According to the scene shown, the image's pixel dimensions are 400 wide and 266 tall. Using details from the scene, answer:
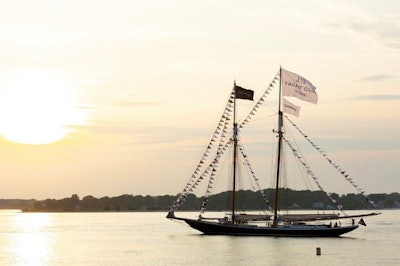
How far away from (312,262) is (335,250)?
53.9 feet

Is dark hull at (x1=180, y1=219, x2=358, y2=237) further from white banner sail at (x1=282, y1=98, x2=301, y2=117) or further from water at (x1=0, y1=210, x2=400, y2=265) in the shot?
white banner sail at (x1=282, y1=98, x2=301, y2=117)

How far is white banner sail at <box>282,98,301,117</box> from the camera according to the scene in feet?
420

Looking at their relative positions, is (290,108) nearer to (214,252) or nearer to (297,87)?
(297,87)

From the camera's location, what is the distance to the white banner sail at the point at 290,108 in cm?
12800

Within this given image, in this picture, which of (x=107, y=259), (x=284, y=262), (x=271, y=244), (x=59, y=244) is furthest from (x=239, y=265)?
(x=59, y=244)

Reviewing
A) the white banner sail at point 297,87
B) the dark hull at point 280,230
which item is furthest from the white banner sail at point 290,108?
the dark hull at point 280,230

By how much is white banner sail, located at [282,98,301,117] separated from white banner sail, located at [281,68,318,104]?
1994mm

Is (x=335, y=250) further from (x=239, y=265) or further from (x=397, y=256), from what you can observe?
(x=239, y=265)

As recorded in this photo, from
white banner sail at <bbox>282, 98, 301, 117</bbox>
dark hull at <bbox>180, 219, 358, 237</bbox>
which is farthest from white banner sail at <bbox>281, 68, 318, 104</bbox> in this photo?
dark hull at <bbox>180, 219, 358, 237</bbox>

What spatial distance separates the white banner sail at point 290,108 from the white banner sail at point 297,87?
199cm

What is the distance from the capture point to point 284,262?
97438mm

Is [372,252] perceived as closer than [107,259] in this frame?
No

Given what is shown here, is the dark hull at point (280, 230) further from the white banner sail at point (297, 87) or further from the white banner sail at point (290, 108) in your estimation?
the white banner sail at point (297, 87)

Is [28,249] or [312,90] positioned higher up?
[312,90]
